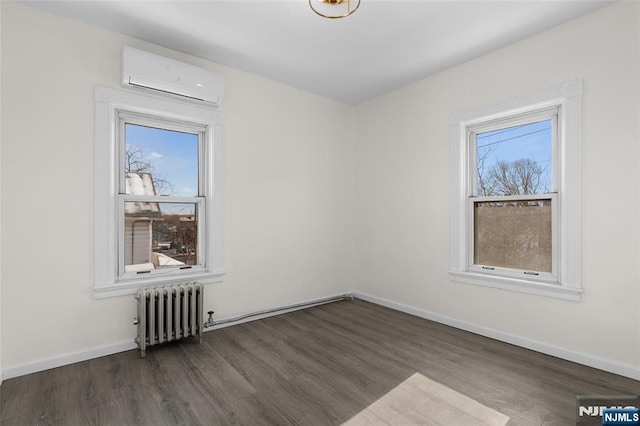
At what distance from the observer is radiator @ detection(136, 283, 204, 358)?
9.11 ft

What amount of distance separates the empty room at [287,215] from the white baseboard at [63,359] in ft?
0.05

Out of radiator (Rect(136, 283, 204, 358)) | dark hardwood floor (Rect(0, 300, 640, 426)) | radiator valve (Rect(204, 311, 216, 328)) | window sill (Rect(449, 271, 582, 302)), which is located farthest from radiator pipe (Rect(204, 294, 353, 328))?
window sill (Rect(449, 271, 582, 302))

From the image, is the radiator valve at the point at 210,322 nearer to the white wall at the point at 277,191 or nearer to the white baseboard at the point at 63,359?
the white wall at the point at 277,191

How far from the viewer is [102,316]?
2789 mm

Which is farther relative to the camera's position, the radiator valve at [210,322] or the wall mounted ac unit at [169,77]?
the radiator valve at [210,322]

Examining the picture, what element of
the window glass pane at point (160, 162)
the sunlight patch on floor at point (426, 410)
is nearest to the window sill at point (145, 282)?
the window glass pane at point (160, 162)

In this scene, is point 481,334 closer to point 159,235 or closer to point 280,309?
point 280,309

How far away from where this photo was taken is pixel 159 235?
3205 millimetres

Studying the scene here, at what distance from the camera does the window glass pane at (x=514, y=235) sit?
2.97 metres

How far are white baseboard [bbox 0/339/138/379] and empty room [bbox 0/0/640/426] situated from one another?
2 cm

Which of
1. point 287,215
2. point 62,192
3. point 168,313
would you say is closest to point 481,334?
point 287,215

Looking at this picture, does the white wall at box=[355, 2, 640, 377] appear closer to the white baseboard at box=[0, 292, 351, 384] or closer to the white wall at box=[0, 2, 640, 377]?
the white wall at box=[0, 2, 640, 377]

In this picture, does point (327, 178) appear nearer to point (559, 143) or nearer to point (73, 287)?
point (559, 143)

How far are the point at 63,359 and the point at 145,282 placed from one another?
32.3 inches
